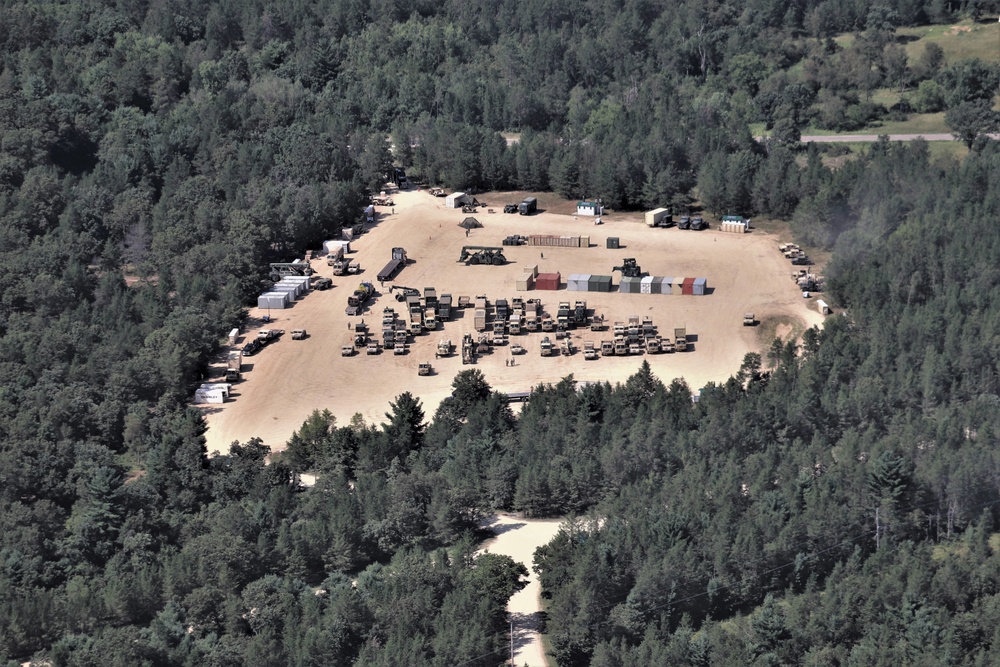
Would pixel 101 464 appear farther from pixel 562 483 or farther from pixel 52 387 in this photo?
pixel 562 483

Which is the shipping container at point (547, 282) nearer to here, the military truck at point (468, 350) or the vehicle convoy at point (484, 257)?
the vehicle convoy at point (484, 257)

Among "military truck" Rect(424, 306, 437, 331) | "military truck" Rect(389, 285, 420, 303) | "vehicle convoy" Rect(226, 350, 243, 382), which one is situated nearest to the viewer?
"vehicle convoy" Rect(226, 350, 243, 382)

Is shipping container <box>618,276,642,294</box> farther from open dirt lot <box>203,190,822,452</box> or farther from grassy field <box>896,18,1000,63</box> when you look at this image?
grassy field <box>896,18,1000,63</box>

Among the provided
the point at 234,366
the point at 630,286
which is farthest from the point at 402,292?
the point at 234,366

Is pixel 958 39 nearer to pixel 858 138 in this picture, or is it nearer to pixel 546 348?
pixel 858 138

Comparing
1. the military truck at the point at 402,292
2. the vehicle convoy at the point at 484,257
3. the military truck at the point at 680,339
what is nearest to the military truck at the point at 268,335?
the military truck at the point at 402,292

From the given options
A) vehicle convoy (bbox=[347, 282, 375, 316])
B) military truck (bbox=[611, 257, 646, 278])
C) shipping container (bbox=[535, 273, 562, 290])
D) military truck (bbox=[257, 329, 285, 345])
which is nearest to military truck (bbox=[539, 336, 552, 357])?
shipping container (bbox=[535, 273, 562, 290])
